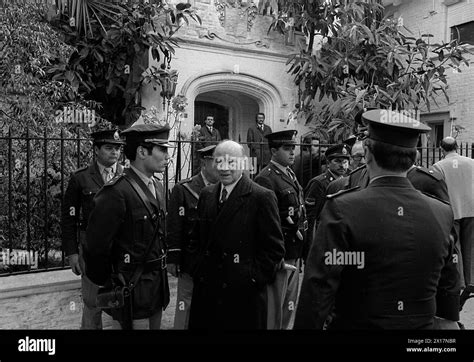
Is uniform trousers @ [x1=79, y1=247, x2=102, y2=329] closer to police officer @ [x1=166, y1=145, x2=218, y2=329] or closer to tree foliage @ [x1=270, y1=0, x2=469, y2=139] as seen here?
police officer @ [x1=166, y1=145, x2=218, y2=329]

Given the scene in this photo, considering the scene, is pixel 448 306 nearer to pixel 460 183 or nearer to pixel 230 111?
Answer: pixel 460 183

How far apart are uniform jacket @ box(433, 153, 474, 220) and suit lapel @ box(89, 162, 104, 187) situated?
4200 mm

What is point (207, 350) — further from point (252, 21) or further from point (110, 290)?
point (252, 21)

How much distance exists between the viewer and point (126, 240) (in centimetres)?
303

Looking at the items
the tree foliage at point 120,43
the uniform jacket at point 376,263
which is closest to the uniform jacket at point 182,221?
the uniform jacket at point 376,263

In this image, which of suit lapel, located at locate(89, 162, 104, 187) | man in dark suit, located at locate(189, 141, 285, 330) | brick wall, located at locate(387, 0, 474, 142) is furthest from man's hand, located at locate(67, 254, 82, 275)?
brick wall, located at locate(387, 0, 474, 142)

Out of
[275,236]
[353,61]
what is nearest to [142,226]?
[275,236]

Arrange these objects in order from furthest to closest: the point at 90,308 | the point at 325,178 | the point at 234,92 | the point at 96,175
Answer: the point at 234,92, the point at 325,178, the point at 96,175, the point at 90,308

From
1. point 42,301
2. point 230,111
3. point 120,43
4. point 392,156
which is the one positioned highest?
point 120,43

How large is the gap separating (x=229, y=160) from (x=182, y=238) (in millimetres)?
1066

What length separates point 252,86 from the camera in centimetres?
1118

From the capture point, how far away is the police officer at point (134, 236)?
9.68 feet

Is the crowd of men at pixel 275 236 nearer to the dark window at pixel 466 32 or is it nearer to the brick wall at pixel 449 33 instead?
the brick wall at pixel 449 33

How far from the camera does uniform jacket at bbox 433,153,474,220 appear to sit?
579 centimetres
